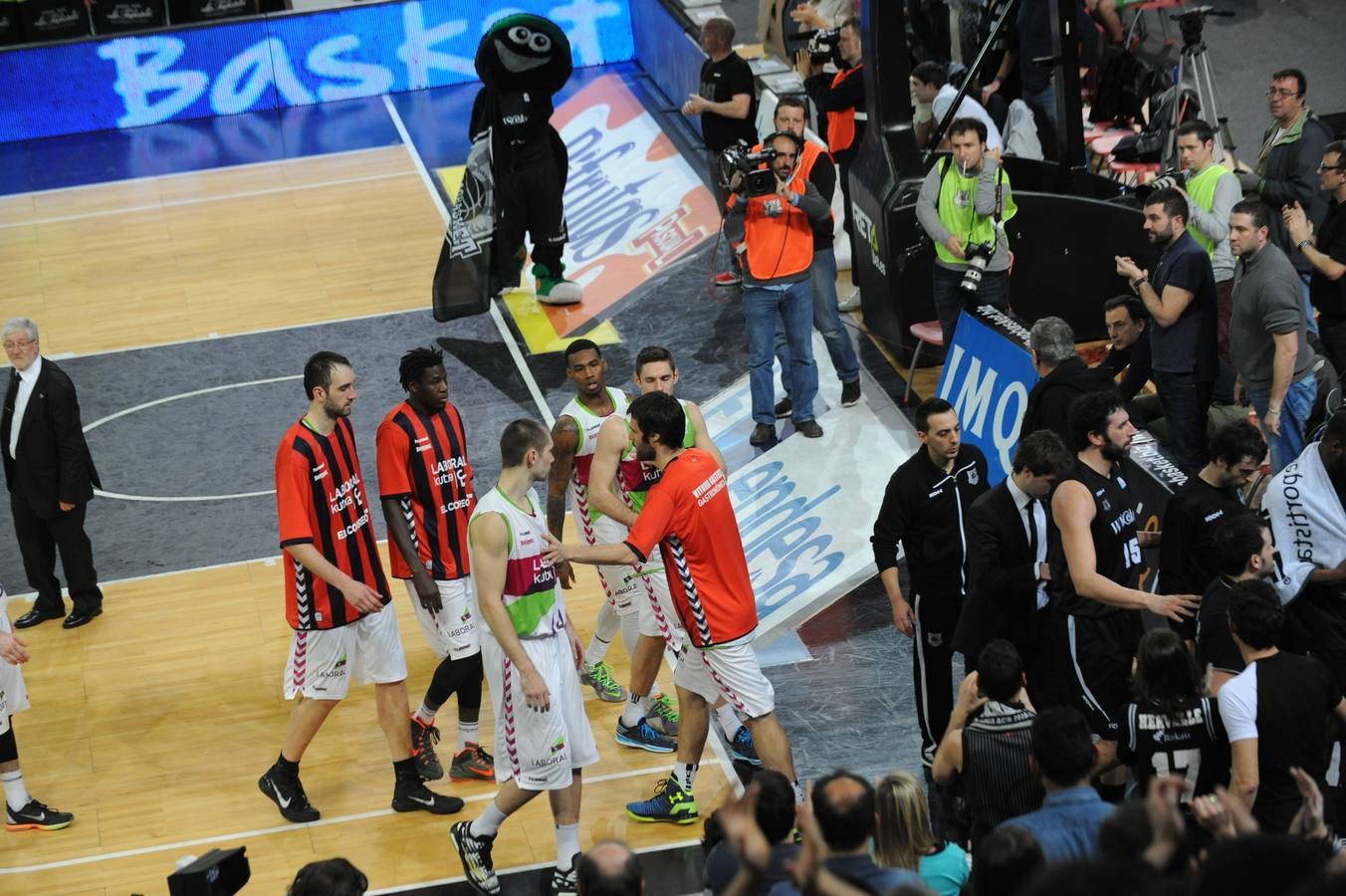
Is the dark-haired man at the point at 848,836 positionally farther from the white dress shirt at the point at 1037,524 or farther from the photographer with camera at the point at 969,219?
the photographer with camera at the point at 969,219

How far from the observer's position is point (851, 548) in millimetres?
9602

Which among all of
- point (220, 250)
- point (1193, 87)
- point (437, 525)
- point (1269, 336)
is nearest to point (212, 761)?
point (437, 525)

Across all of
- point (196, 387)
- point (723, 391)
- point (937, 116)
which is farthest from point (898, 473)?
point (196, 387)

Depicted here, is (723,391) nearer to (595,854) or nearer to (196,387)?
(196,387)

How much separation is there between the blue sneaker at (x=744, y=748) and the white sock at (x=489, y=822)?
1424 mm

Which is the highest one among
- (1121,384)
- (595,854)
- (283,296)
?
(595,854)

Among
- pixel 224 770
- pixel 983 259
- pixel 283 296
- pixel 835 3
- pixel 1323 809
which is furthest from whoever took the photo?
pixel 835 3

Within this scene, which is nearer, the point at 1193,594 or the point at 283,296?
the point at 1193,594

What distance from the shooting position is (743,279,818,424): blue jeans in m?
10.6

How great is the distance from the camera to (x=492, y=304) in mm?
13977

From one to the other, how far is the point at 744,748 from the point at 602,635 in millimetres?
1054

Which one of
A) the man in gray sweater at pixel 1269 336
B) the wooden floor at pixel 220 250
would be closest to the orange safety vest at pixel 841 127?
the wooden floor at pixel 220 250

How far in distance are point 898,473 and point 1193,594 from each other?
1322 millimetres

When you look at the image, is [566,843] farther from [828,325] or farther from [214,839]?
[828,325]
